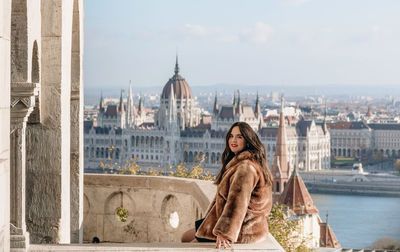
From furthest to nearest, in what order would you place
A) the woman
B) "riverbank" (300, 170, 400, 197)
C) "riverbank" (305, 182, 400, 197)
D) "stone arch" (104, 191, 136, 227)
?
"riverbank" (300, 170, 400, 197) → "riverbank" (305, 182, 400, 197) → "stone arch" (104, 191, 136, 227) → the woman

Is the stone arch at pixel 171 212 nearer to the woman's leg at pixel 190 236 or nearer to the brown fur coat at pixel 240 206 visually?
the woman's leg at pixel 190 236

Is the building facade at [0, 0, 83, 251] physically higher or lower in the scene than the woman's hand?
higher

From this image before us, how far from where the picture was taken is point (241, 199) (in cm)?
179

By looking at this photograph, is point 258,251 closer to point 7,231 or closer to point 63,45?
point 7,231

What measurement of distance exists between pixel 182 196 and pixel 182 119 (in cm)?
4844

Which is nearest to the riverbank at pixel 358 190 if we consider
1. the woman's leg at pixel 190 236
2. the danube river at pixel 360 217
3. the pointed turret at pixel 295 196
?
the danube river at pixel 360 217

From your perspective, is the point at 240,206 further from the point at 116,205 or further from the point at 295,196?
the point at 295,196

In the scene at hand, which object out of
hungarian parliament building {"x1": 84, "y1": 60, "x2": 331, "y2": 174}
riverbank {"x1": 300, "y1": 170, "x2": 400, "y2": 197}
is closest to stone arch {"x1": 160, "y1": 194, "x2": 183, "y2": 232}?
riverbank {"x1": 300, "y1": 170, "x2": 400, "y2": 197}

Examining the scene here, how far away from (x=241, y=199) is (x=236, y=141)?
0.17m

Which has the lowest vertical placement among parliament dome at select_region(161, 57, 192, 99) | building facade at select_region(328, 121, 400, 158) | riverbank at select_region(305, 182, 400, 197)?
riverbank at select_region(305, 182, 400, 197)

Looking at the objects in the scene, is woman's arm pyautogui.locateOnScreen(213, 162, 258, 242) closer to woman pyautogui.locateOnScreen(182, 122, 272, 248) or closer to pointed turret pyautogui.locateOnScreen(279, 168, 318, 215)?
woman pyautogui.locateOnScreen(182, 122, 272, 248)

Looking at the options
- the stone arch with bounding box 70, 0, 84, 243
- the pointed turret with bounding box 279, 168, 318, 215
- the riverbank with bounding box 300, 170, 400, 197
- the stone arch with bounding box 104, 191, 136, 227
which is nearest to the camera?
the stone arch with bounding box 70, 0, 84, 243

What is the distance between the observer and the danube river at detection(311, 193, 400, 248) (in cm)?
2552

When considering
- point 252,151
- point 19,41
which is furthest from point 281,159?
point 19,41
